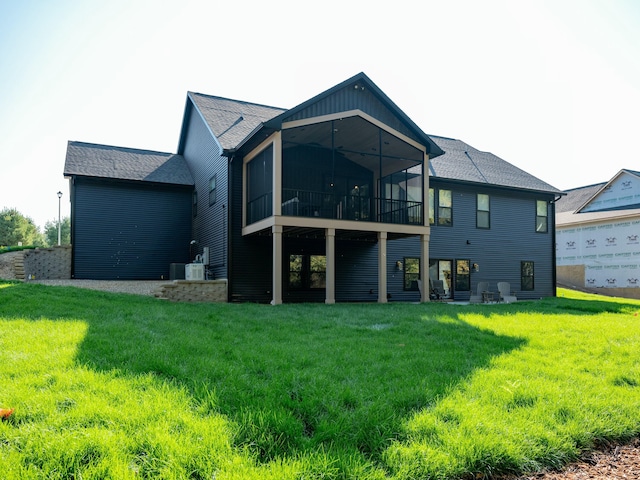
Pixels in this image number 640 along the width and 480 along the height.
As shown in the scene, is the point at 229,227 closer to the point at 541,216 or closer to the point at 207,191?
the point at 207,191

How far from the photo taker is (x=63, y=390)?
391 cm

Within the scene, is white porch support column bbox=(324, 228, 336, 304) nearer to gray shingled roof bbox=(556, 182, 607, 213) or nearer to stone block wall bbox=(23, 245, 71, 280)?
stone block wall bbox=(23, 245, 71, 280)

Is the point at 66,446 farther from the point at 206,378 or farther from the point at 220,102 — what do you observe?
the point at 220,102

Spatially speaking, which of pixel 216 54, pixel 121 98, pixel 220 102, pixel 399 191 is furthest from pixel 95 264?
pixel 399 191

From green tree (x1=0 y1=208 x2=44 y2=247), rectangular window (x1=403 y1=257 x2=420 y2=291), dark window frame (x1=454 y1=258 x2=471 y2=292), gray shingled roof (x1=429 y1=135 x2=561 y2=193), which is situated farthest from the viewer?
green tree (x1=0 y1=208 x2=44 y2=247)

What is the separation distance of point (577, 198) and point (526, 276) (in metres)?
15.3

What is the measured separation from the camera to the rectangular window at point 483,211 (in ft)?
64.8

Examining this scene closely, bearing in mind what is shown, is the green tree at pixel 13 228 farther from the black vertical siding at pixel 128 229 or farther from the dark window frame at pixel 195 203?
the dark window frame at pixel 195 203

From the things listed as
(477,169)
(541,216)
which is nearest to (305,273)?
(477,169)

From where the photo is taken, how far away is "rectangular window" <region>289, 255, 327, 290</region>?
16172 mm

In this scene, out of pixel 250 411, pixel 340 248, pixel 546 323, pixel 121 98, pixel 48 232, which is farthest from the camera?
pixel 48 232

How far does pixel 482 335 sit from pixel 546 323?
6.94ft

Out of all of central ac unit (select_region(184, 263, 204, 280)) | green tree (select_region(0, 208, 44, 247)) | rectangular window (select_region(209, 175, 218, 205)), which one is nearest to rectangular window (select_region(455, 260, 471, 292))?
rectangular window (select_region(209, 175, 218, 205))

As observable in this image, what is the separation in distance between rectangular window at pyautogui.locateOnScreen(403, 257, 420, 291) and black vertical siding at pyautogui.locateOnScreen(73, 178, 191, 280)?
870cm
